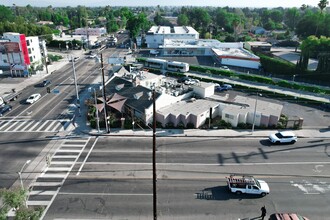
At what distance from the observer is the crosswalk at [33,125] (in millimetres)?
Result: 39312

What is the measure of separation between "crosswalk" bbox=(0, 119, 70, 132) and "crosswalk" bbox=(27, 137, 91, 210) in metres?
5.28

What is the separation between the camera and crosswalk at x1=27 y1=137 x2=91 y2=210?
25.3 metres

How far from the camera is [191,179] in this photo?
2814cm

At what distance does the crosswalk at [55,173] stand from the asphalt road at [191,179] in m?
0.79

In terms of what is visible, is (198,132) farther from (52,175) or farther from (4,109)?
(4,109)

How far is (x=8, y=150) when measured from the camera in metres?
33.5

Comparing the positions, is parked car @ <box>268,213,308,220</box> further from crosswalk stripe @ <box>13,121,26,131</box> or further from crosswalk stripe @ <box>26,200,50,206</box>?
crosswalk stripe @ <box>13,121,26,131</box>

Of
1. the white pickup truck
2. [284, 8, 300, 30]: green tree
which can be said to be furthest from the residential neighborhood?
[284, 8, 300, 30]: green tree

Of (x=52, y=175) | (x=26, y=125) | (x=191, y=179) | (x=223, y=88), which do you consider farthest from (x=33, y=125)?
(x=223, y=88)

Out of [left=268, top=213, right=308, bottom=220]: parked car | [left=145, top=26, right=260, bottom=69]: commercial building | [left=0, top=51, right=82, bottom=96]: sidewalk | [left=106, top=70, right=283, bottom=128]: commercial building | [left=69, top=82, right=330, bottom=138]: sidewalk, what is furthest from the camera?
[left=145, top=26, right=260, bottom=69]: commercial building

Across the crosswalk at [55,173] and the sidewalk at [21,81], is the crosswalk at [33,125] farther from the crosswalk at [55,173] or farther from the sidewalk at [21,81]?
the sidewalk at [21,81]

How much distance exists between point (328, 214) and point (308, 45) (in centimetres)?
6338

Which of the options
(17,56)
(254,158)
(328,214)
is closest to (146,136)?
(254,158)

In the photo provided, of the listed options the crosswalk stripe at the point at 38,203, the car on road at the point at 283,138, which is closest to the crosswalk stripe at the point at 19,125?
the crosswalk stripe at the point at 38,203
